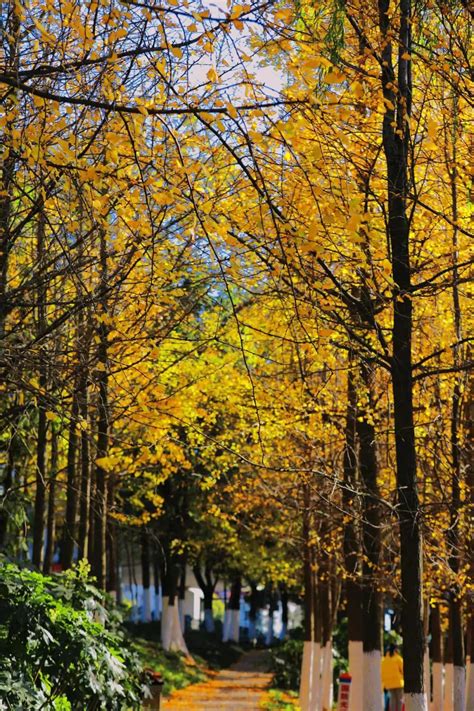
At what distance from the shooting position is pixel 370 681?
41.1ft

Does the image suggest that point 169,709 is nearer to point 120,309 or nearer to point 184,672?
point 184,672

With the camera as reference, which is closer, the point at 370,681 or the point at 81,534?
the point at 370,681

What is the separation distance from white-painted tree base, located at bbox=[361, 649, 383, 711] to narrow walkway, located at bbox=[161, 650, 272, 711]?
9.98 meters

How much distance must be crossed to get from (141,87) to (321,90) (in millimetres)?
1518

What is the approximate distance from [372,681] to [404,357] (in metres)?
5.32

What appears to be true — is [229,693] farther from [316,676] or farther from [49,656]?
[49,656]

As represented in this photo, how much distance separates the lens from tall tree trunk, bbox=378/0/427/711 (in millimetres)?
8453

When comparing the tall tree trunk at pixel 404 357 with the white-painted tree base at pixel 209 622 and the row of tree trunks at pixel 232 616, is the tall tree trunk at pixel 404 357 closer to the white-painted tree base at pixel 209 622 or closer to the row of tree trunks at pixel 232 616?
the row of tree trunks at pixel 232 616

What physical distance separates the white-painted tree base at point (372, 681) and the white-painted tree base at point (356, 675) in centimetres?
23

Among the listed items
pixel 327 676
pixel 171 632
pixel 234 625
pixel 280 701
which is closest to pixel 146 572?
pixel 234 625

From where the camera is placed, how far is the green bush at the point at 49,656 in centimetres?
842

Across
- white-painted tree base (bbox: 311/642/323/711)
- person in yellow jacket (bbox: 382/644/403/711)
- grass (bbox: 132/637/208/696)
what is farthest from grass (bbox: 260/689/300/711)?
person in yellow jacket (bbox: 382/644/403/711)

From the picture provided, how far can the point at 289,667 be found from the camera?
31172mm

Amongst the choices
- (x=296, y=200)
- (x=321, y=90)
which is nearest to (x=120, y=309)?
(x=296, y=200)
